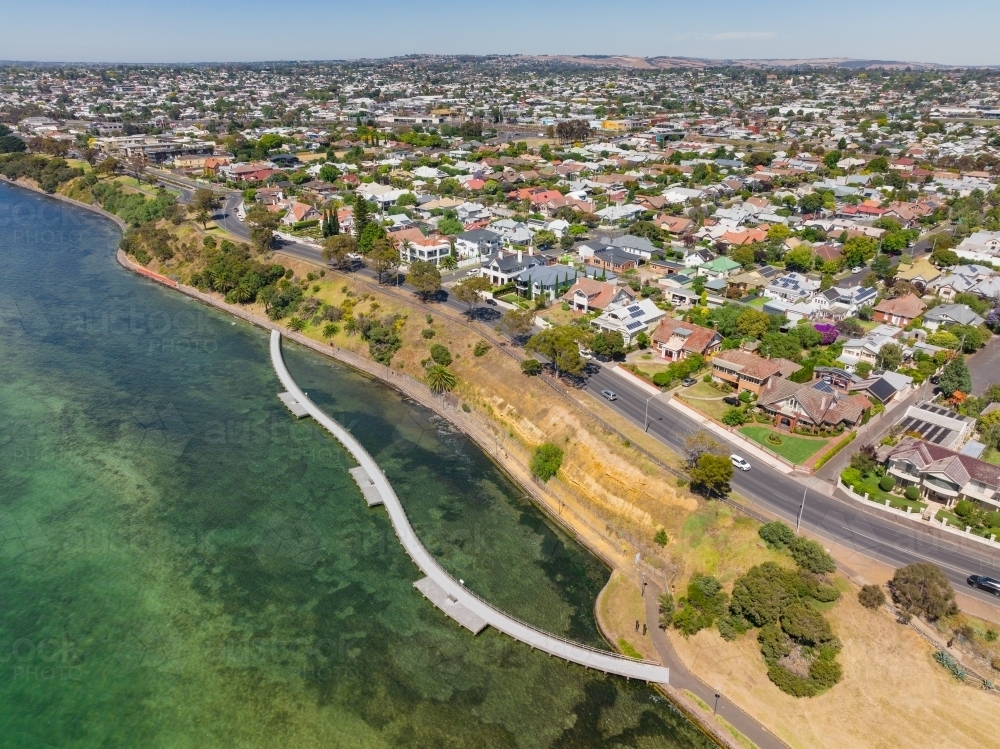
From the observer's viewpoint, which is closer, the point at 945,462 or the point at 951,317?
the point at 945,462

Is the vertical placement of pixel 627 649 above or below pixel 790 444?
below

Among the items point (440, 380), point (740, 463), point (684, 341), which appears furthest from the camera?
point (684, 341)

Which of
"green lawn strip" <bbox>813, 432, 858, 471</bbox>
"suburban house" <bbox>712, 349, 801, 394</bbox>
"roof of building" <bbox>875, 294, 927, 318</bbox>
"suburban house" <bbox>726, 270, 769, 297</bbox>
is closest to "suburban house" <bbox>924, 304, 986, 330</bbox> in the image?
"roof of building" <bbox>875, 294, 927, 318</bbox>

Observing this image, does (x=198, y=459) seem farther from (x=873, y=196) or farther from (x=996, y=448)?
(x=873, y=196)

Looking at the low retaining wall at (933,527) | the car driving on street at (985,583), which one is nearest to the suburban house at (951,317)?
the low retaining wall at (933,527)

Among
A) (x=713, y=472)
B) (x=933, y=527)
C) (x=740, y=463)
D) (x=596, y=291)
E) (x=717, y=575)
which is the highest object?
(x=596, y=291)

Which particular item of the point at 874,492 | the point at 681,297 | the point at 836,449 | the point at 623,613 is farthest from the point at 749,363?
the point at 623,613

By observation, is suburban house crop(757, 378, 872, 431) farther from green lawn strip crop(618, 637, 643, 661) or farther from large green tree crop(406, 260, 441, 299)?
large green tree crop(406, 260, 441, 299)

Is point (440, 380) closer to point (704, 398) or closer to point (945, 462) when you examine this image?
point (704, 398)
